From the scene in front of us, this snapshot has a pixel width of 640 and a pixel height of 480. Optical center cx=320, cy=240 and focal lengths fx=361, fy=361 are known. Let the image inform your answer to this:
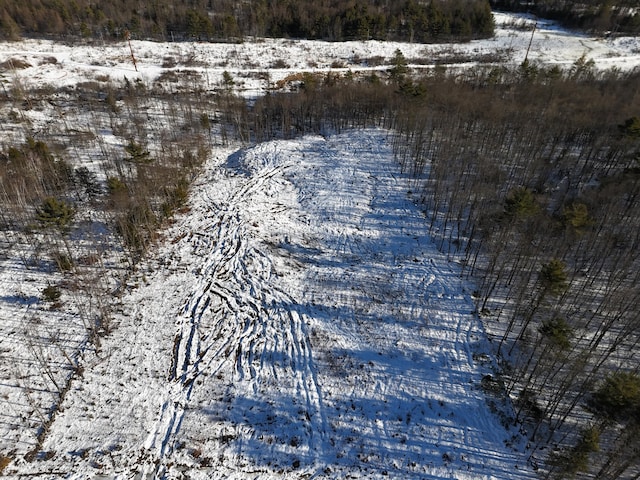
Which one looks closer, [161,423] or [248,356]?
[161,423]

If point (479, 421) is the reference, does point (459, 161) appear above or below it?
above

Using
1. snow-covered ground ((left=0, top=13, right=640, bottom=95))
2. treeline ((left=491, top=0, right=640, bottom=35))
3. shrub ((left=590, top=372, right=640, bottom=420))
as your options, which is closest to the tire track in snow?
shrub ((left=590, top=372, right=640, bottom=420))

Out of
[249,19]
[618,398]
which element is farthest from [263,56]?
[618,398]

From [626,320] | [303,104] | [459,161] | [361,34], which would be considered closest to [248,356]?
[626,320]

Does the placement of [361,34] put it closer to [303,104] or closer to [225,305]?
[303,104]

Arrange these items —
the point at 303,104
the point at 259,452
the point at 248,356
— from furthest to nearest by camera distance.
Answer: the point at 303,104 < the point at 248,356 < the point at 259,452

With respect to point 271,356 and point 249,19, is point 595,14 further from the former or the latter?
point 271,356
